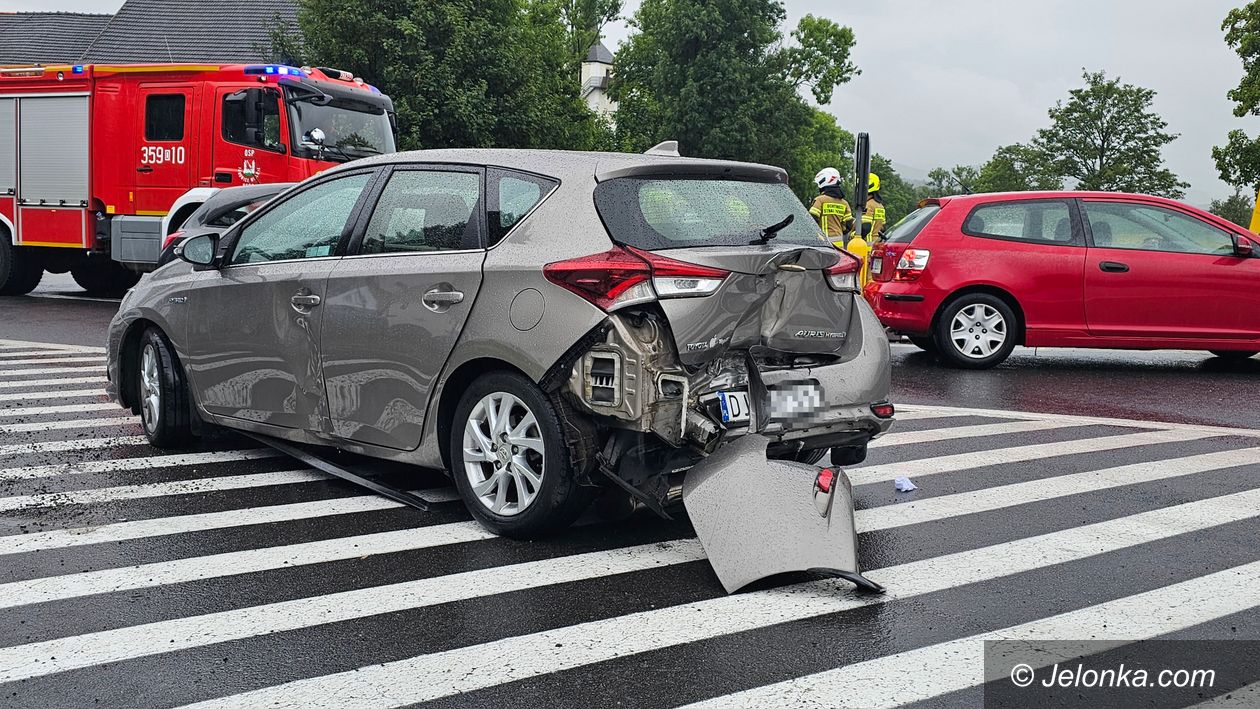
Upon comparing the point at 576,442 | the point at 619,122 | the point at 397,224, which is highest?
the point at 619,122

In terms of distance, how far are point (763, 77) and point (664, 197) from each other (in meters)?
59.2

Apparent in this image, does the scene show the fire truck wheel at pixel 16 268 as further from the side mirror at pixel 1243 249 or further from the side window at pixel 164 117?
the side mirror at pixel 1243 249

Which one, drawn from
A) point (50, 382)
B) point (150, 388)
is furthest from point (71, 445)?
point (50, 382)

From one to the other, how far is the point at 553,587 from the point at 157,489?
2.52 meters

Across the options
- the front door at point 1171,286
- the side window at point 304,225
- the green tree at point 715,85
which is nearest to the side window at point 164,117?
the side window at point 304,225

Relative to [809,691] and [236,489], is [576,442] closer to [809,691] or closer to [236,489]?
[809,691]

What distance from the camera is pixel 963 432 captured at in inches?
306

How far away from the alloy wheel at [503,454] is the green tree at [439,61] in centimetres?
2420

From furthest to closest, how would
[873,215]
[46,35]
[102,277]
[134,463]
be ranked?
[46,35] < [102,277] < [873,215] < [134,463]

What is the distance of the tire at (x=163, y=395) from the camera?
6637 millimetres

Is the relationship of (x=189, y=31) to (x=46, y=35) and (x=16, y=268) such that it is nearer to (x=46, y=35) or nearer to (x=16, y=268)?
(x=46, y=35)

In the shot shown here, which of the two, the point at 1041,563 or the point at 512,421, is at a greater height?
the point at 512,421

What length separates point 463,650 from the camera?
3.78 m

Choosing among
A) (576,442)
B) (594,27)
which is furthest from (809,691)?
(594,27)
